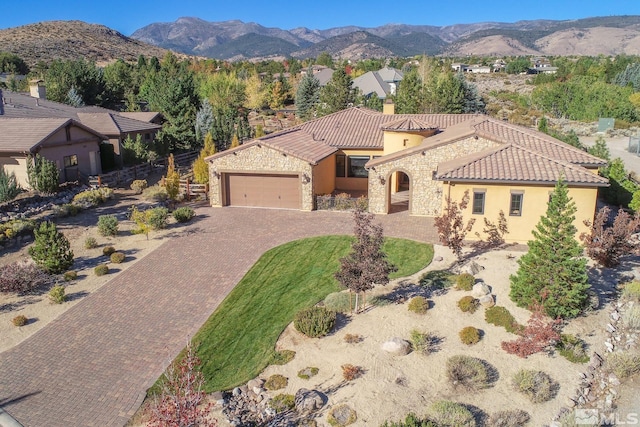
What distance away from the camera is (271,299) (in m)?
17.4

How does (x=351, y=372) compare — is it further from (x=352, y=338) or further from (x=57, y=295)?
(x=57, y=295)

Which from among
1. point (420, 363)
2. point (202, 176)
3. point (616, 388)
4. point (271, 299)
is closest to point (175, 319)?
point (271, 299)

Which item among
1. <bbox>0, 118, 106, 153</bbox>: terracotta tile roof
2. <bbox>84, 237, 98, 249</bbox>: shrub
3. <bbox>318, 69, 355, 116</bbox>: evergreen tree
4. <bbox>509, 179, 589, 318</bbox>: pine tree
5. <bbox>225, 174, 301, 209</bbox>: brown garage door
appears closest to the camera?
<bbox>509, 179, 589, 318</bbox>: pine tree

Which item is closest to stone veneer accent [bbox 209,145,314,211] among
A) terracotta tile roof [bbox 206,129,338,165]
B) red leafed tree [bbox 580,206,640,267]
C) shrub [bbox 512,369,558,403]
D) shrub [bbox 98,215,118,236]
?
terracotta tile roof [bbox 206,129,338,165]

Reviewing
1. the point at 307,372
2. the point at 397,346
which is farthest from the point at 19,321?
the point at 397,346

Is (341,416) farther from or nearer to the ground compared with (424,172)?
nearer to the ground

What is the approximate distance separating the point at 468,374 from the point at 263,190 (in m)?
18.8

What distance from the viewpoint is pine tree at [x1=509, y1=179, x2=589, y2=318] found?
49.2 feet

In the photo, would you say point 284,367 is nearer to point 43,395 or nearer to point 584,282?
point 43,395

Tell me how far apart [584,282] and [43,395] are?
1549 cm

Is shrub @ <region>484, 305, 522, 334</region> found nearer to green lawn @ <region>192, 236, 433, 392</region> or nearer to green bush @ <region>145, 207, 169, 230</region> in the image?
green lawn @ <region>192, 236, 433, 392</region>

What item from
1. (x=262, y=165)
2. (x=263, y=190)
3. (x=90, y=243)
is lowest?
(x=90, y=243)

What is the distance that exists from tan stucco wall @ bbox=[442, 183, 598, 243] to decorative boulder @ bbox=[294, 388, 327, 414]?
13.5m

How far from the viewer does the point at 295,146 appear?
95.3 feet
